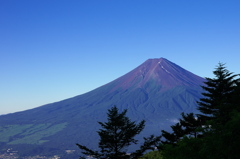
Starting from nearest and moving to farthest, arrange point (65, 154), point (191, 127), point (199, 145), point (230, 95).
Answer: point (199, 145), point (230, 95), point (191, 127), point (65, 154)

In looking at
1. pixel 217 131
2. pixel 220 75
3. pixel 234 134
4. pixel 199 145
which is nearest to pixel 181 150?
pixel 199 145

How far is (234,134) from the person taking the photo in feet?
46.6

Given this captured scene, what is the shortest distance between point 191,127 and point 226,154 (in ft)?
52.7

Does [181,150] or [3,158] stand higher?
[181,150]

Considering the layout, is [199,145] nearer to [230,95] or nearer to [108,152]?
[108,152]

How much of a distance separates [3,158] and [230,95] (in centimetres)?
20012

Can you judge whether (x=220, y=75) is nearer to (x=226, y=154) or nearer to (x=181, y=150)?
(x=181, y=150)

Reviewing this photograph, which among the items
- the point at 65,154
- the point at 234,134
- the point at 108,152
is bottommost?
the point at 65,154

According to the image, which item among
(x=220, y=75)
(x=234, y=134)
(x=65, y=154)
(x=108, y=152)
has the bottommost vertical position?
(x=65, y=154)

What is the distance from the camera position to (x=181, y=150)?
17812mm

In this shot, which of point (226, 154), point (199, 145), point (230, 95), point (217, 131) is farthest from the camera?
point (230, 95)

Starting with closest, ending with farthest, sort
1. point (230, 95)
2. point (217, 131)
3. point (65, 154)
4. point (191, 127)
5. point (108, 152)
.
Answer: point (217, 131) < point (108, 152) < point (230, 95) < point (191, 127) < point (65, 154)

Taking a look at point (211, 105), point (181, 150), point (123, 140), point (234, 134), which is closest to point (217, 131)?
point (234, 134)

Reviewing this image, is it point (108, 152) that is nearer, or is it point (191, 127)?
point (108, 152)
